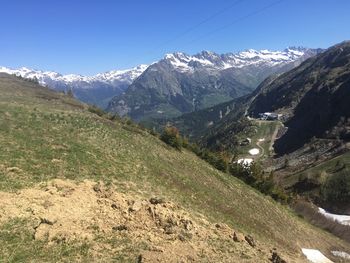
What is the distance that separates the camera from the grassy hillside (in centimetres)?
2714

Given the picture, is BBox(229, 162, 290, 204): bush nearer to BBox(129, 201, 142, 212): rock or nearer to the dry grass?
the dry grass

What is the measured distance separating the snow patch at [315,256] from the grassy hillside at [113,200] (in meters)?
1.45

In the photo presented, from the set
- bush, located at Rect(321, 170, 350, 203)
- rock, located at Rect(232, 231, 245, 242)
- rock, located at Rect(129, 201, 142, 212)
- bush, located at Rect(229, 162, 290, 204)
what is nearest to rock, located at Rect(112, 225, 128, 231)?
rock, located at Rect(129, 201, 142, 212)

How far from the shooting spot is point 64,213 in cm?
2972

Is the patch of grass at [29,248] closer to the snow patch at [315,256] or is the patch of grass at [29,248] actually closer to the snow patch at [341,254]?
the snow patch at [315,256]

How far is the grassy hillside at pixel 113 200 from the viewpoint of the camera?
27141mm

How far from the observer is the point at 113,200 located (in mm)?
33719

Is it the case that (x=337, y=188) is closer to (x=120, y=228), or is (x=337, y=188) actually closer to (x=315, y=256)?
(x=315, y=256)

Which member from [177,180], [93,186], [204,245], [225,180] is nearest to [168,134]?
[225,180]

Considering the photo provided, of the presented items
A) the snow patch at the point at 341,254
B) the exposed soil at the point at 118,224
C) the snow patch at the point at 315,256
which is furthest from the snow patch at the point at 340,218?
the exposed soil at the point at 118,224

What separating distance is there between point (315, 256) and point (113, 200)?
84.3 feet

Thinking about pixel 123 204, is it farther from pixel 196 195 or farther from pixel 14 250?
pixel 196 195

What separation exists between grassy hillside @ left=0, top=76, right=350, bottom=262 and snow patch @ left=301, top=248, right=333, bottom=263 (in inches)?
57.2

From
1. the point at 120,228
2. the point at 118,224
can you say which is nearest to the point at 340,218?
the point at 118,224
